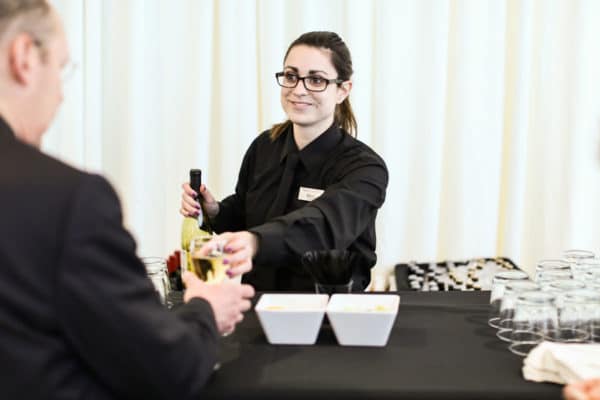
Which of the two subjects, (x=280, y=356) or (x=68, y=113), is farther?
(x=68, y=113)

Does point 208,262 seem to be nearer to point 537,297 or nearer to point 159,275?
point 159,275

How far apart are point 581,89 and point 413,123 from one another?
2.40 ft

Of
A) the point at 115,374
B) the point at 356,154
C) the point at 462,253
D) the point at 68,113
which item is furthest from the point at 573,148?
the point at 115,374

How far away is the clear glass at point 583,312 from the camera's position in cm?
165

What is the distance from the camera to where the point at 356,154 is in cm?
253

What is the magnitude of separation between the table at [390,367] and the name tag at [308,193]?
2.43 feet

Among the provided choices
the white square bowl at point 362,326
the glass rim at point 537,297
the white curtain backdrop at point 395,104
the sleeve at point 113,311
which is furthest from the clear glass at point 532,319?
the white curtain backdrop at point 395,104

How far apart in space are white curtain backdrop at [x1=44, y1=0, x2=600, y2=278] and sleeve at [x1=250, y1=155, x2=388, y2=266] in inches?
45.5

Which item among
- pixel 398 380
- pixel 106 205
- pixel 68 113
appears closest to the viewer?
pixel 106 205

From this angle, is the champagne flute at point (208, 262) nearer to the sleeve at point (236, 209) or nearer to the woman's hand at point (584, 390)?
the woman's hand at point (584, 390)

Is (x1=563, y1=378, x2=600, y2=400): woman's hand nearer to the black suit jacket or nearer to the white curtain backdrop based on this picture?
the black suit jacket

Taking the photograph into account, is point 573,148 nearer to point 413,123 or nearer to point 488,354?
point 413,123

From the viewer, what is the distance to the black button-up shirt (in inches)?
83.3

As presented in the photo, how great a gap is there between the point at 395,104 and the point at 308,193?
1183 millimetres
